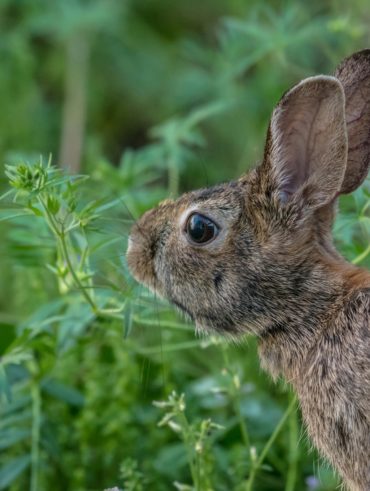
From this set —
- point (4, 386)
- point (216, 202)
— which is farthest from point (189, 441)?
point (216, 202)

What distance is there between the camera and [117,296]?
13.2 ft

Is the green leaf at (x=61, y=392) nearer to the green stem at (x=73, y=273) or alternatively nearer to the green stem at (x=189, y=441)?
the green stem at (x=73, y=273)

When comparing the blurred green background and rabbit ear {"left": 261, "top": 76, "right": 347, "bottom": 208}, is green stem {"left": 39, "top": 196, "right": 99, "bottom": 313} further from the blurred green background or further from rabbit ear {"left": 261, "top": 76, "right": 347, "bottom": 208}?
rabbit ear {"left": 261, "top": 76, "right": 347, "bottom": 208}

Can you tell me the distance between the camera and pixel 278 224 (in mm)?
3738

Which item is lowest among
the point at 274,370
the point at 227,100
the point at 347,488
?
the point at 347,488

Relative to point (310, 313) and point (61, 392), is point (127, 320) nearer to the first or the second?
point (310, 313)

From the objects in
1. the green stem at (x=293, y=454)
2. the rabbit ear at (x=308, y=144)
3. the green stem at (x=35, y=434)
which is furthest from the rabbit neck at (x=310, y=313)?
the green stem at (x=35, y=434)

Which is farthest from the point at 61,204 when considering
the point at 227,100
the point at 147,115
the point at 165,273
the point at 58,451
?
the point at 147,115

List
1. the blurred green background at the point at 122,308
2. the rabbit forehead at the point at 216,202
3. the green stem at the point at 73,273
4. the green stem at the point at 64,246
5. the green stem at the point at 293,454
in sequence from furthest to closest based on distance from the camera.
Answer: the green stem at the point at 293,454 → the blurred green background at the point at 122,308 → the rabbit forehead at the point at 216,202 → the green stem at the point at 73,273 → the green stem at the point at 64,246

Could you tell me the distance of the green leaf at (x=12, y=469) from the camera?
13.6ft

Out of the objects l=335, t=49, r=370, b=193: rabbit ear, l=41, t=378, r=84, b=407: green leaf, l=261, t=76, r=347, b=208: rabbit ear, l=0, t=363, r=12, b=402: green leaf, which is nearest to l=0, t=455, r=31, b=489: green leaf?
l=41, t=378, r=84, b=407: green leaf

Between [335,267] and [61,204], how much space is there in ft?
2.72

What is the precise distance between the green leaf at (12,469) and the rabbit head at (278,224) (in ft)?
2.73

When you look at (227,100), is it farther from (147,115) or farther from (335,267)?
(335,267)
